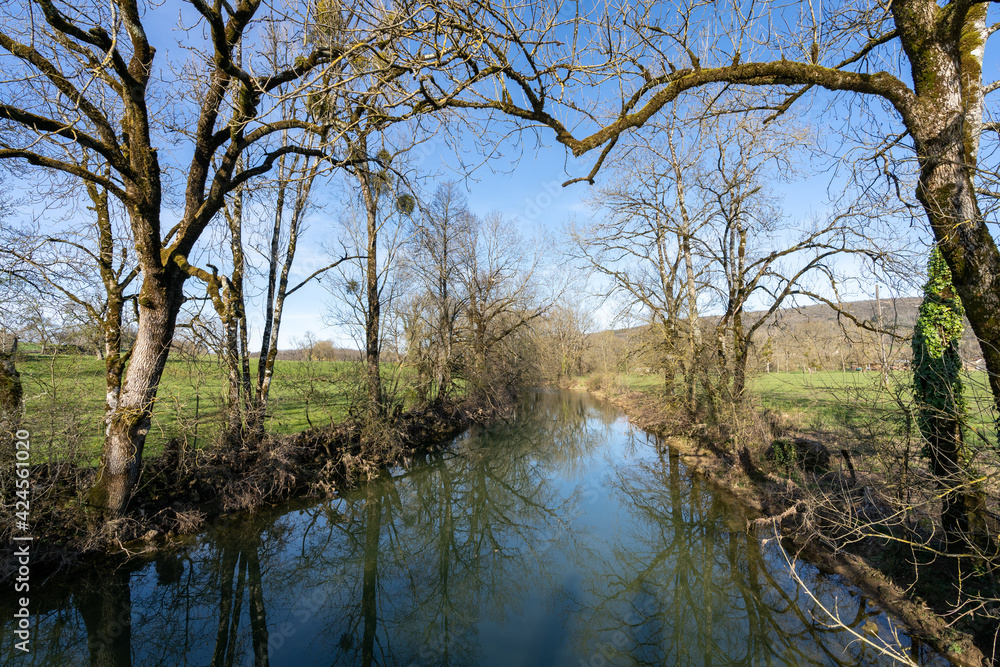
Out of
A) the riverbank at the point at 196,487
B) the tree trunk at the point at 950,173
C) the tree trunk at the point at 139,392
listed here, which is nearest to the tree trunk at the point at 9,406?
the riverbank at the point at 196,487

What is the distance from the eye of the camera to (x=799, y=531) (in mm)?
6660

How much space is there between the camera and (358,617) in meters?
5.45

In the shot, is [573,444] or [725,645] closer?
[725,645]

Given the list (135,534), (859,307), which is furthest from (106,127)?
(859,307)

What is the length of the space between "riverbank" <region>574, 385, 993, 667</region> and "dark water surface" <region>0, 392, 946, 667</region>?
9.8 inches

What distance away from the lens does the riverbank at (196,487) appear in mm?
5621

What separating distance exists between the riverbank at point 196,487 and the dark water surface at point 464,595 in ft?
1.11

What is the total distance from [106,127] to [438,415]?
12.3m

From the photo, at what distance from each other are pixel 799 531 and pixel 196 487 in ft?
33.2

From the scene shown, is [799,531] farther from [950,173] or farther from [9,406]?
[9,406]

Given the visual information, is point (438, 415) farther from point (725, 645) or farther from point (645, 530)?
point (725, 645)

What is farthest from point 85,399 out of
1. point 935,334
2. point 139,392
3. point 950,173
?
point 935,334

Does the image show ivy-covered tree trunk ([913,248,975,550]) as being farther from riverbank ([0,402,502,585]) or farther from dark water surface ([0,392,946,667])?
riverbank ([0,402,502,585])

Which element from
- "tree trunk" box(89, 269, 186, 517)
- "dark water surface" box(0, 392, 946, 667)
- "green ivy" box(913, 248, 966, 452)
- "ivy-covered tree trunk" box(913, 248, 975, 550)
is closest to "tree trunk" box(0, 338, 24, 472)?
"tree trunk" box(89, 269, 186, 517)
